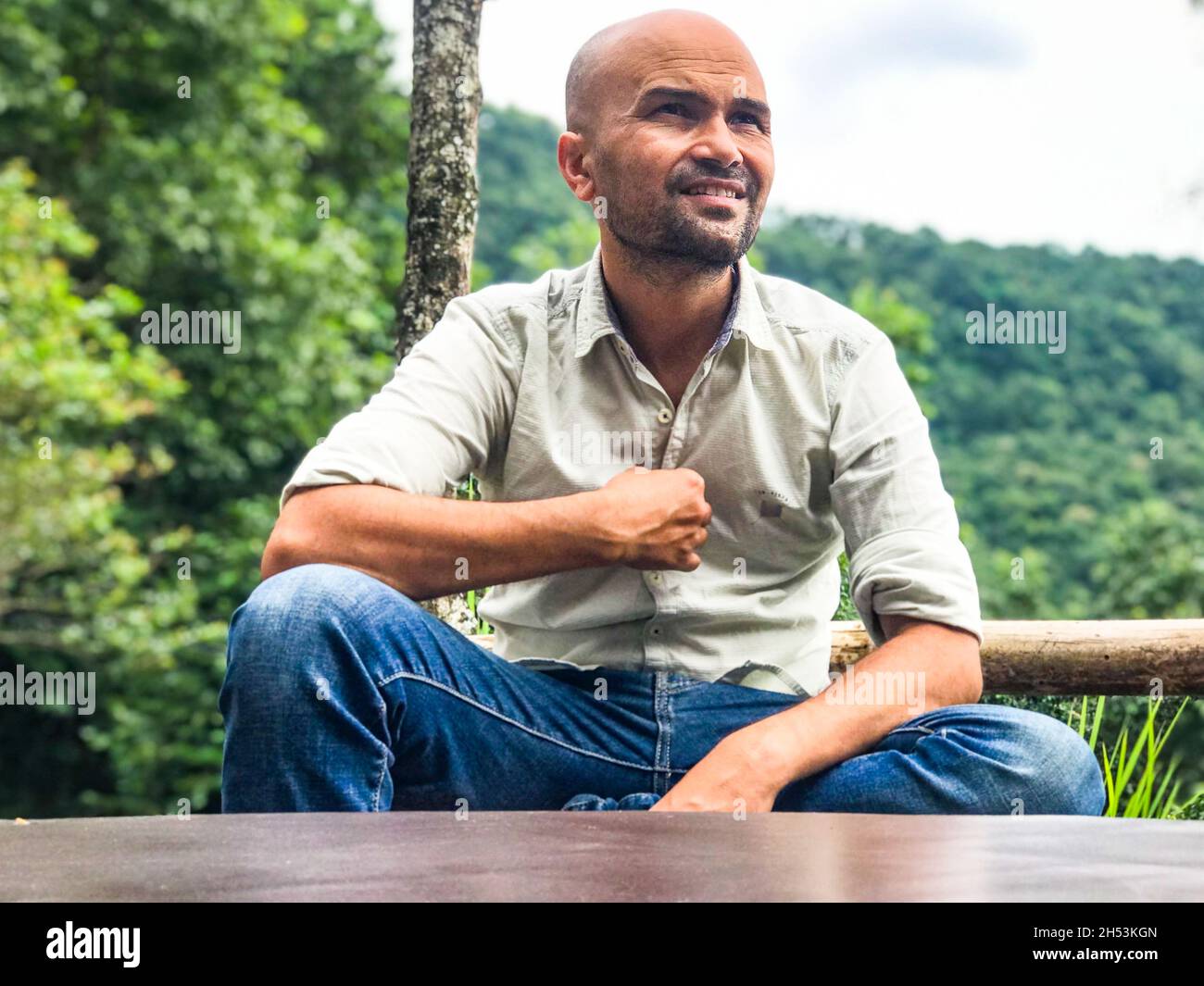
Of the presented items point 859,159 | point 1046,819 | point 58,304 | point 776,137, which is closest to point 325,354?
point 58,304

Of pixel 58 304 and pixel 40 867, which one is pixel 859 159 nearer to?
pixel 58 304

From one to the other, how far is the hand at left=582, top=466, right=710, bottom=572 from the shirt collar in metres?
0.32

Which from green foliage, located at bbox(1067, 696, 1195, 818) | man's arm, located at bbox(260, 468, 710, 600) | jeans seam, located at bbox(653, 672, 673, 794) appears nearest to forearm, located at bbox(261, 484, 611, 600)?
man's arm, located at bbox(260, 468, 710, 600)

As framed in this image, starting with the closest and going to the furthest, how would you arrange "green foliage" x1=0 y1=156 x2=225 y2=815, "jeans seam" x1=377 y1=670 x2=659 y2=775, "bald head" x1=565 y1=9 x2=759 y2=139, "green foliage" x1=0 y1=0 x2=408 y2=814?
"jeans seam" x1=377 y1=670 x2=659 y2=775 → "bald head" x1=565 y1=9 x2=759 y2=139 → "green foliage" x1=0 y1=156 x2=225 y2=815 → "green foliage" x1=0 y1=0 x2=408 y2=814

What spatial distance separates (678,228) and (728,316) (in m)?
0.16

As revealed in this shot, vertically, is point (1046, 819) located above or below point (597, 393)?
below

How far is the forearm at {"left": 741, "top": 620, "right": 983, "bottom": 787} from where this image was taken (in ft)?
5.96

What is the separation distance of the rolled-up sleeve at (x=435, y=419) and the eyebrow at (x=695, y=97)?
411mm

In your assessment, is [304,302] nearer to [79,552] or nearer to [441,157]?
[79,552]

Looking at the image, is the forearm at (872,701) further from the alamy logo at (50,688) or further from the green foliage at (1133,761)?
the alamy logo at (50,688)

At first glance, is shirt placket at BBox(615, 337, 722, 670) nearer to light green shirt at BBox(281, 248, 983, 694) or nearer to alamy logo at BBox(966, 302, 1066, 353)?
light green shirt at BBox(281, 248, 983, 694)
